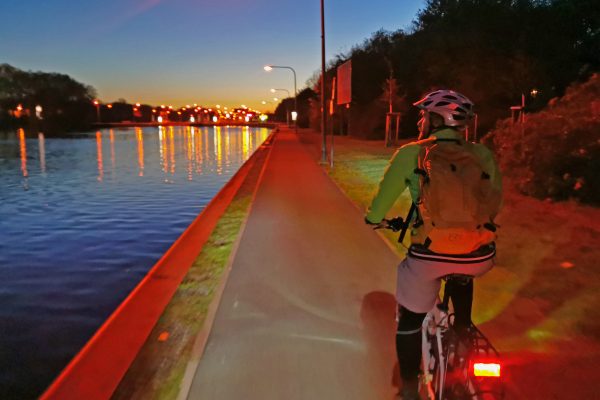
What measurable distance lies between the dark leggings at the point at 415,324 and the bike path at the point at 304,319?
23.2 inches

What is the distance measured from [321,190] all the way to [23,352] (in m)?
9.34

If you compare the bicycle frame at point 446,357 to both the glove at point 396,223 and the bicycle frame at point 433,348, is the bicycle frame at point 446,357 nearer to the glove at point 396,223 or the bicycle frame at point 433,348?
the bicycle frame at point 433,348

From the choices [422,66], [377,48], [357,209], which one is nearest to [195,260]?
[357,209]

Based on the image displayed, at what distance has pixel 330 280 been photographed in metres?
6.03

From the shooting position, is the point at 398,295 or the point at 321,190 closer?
the point at 398,295

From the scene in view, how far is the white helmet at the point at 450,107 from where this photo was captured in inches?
106

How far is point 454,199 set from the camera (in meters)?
2.48

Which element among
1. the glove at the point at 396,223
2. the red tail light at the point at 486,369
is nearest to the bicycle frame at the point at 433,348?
the red tail light at the point at 486,369

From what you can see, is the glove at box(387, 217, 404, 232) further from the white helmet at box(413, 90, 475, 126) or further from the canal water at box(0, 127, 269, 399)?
the canal water at box(0, 127, 269, 399)

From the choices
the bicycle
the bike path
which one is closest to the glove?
the bicycle

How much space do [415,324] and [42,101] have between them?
117745 millimetres

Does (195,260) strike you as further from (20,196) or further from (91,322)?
(20,196)

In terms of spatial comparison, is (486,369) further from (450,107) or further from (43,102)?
(43,102)

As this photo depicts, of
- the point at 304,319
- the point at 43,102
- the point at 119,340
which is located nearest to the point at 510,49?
the point at 304,319
